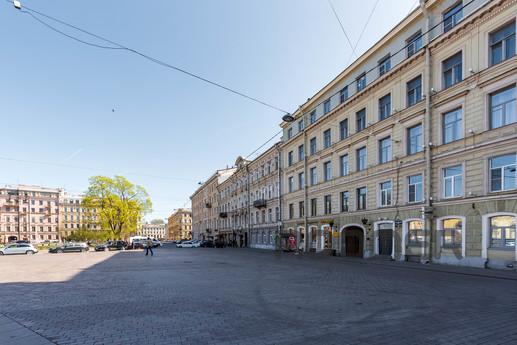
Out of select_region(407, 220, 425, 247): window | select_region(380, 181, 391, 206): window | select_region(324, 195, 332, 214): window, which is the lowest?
select_region(407, 220, 425, 247): window

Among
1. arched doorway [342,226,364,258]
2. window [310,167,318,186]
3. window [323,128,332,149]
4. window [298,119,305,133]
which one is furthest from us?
window [298,119,305,133]

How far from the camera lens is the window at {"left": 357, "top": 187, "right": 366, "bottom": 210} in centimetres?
2667

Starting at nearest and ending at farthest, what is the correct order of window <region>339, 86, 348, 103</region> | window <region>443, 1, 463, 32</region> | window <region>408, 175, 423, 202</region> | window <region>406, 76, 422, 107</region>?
window <region>443, 1, 463, 32</region>
window <region>408, 175, 423, 202</region>
window <region>406, 76, 422, 107</region>
window <region>339, 86, 348, 103</region>

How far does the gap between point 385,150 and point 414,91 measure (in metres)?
4.52

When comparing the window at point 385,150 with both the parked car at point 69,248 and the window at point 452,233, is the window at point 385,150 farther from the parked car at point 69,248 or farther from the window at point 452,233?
the parked car at point 69,248

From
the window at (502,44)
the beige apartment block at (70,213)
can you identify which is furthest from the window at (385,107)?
the beige apartment block at (70,213)

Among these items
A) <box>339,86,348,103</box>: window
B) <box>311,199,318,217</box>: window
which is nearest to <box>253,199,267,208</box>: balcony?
<box>311,199,318,217</box>: window

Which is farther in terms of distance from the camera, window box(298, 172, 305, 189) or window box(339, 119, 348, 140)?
window box(298, 172, 305, 189)

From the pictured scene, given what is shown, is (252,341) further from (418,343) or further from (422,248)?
(422,248)

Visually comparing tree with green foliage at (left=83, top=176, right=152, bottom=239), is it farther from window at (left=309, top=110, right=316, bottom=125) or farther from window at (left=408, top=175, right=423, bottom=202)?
window at (left=408, top=175, right=423, bottom=202)

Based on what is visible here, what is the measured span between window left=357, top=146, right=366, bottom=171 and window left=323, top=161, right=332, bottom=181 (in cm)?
439

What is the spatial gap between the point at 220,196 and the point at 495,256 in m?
56.3

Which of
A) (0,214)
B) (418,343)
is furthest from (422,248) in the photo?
(0,214)

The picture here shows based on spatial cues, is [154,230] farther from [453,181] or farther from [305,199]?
[453,181]
